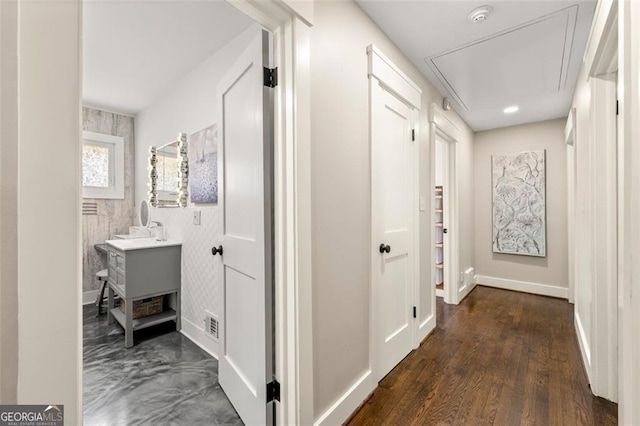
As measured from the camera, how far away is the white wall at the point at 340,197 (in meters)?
1.37

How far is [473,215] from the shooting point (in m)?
4.29

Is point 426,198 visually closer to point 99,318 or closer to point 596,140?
point 596,140

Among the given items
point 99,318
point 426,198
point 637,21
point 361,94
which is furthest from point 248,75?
point 99,318

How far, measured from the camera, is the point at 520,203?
3.95 meters

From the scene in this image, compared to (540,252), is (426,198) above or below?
above

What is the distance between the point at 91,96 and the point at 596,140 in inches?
184

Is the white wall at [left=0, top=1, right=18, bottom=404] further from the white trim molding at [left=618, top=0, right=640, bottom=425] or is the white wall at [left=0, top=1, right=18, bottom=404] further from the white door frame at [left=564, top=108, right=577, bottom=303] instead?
the white door frame at [left=564, top=108, right=577, bottom=303]

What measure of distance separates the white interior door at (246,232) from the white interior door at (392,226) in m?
0.77

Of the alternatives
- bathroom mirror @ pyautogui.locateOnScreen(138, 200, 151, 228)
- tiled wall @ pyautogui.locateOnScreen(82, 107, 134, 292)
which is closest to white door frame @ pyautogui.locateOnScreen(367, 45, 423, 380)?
bathroom mirror @ pyautogui.locateOnScreen(138, 200, 151, 228)

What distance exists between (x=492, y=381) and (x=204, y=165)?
2.71 metres

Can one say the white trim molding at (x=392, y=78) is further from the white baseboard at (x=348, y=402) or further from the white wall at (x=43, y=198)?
the white baseboard at (x=348, y=402)

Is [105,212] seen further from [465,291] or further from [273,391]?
[465,291]

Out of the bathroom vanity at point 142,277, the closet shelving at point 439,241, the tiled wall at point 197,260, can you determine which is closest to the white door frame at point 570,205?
the closet shelving at point 439,241

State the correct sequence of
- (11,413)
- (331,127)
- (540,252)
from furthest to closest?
(540,252), (331,127), (11,413)
